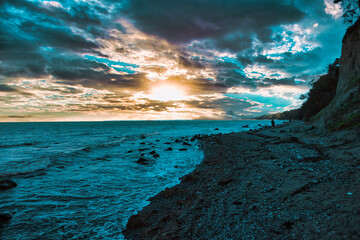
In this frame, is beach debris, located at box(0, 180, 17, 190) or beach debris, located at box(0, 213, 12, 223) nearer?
beach debris, located at box(0, 213, 12, 223)

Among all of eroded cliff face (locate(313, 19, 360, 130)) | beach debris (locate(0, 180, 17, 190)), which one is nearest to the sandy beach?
eroded cliff face (locate(313, 19, 360, 130))

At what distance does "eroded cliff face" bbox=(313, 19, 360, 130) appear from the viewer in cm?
1483

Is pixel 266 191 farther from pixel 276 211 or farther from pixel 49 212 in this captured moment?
pixel 49 212

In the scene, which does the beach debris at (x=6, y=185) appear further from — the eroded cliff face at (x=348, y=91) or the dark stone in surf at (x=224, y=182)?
the eroded cliff face at (x=348, y=91)

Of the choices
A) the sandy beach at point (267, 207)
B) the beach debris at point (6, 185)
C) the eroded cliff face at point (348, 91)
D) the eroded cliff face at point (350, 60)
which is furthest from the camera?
the eroded cliff face at point (350, 60)

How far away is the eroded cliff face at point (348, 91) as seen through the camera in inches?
584

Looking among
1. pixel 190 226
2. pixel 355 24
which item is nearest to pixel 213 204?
pixel 190 226

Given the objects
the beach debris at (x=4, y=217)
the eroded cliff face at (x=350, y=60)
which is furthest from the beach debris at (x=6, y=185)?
the eroded cliff face at (x=350, y=60)

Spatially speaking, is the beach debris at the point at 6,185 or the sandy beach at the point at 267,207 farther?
the beach debris at the point at 6,185

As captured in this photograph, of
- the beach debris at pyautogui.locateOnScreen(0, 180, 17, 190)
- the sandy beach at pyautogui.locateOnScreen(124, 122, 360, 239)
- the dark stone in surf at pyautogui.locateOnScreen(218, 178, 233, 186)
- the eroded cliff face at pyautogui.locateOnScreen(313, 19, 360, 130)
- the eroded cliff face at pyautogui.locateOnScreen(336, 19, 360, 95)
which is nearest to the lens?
the sandy beach at pyautogui.locateOnScreen(124, 122, 360, 239)

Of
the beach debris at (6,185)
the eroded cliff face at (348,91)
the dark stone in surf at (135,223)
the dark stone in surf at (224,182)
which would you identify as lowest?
the beach debris at (6,185)

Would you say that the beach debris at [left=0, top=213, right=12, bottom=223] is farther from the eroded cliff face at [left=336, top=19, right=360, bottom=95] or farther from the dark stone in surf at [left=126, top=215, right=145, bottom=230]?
the eroded cliff face at [left=336, top=19, right=360, bottom=95]

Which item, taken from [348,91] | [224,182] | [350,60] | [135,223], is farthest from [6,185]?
[350,60]

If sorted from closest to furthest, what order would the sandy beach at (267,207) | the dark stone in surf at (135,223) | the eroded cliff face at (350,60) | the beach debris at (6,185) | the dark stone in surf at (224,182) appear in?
the sandy beach at (267,207) < the dark stone in surf at (135,223) < the dark stone in surf at (224,182) < the beach debris at (6,185) < the eroded cliff face at (350,60)
